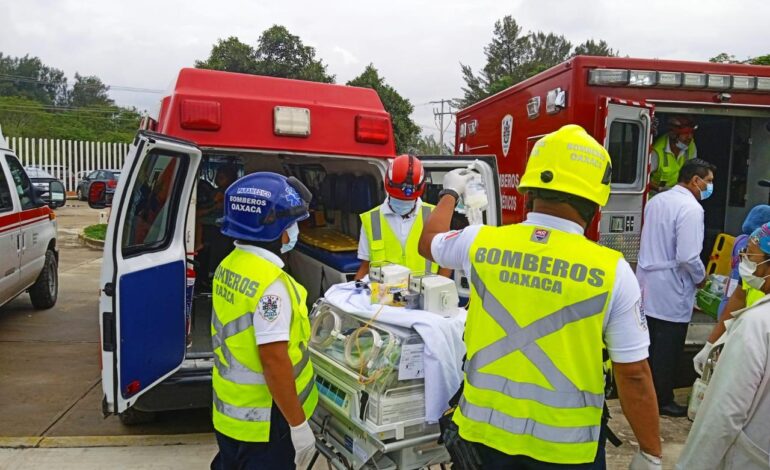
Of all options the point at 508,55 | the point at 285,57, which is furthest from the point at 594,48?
the point at 285,57

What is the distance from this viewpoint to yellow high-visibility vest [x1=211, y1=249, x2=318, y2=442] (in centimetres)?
218

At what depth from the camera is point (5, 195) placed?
607cm

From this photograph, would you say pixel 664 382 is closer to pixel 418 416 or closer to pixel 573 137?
pixel 418 416

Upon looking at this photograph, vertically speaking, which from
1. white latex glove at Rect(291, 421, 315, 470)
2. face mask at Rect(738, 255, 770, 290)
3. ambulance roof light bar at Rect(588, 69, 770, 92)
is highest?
ambulance roof light bar at Rect(588, 69, 770, 92)

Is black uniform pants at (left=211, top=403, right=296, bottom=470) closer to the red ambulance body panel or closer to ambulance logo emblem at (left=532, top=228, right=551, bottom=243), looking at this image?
ambulance logo emblem at (left=532, top=228, right=551, bottom=243)

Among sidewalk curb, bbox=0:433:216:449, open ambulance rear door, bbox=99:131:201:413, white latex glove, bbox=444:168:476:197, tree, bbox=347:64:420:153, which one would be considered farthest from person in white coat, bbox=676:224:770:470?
tree, bbox=347:64:420:153

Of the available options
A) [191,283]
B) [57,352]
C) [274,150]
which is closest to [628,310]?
[274,150]

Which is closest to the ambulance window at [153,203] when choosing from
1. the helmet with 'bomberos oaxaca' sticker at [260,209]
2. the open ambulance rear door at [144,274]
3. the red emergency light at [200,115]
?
the open ambulance rear door at [144,274]

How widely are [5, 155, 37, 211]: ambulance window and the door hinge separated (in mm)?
4165

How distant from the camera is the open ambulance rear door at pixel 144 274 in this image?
121 inches

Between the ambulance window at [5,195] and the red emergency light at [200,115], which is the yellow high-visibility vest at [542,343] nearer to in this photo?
the red emergency light at [200,115]

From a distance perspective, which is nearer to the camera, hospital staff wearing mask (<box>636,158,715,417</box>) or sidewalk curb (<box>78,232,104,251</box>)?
hospital staff wearing mask (<box>636,158,715,417</box>)

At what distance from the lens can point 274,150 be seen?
3977 millimetres

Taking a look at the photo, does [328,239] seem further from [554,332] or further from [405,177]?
[554,332]
